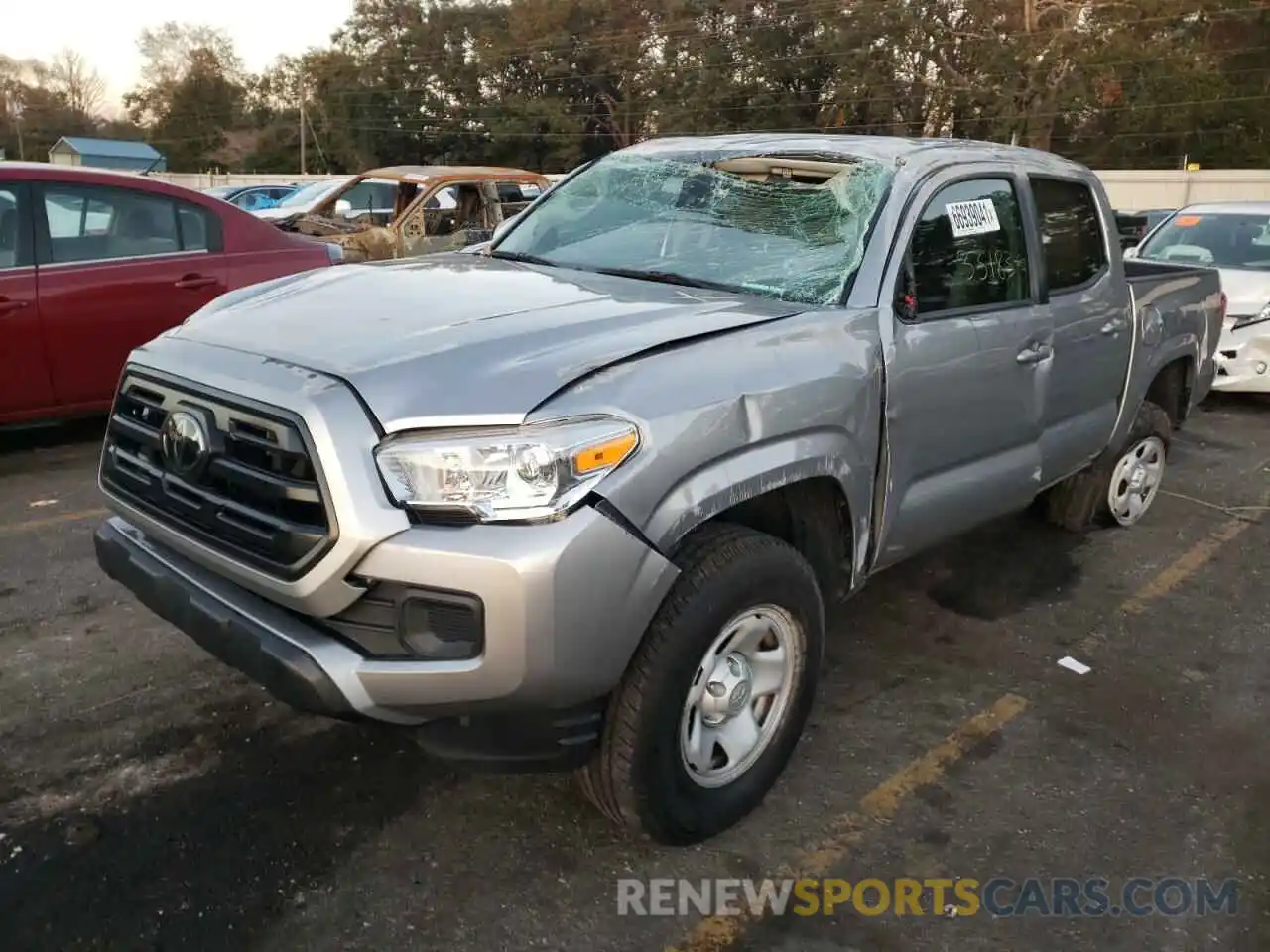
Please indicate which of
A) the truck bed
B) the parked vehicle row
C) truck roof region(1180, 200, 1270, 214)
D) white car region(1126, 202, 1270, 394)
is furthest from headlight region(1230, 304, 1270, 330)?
the parked vehicle row

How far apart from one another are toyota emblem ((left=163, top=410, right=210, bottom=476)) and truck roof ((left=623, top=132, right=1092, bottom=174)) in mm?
2165

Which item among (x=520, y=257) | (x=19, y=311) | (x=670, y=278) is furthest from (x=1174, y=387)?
(x=19, y=311)

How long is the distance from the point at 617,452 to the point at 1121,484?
13.2 feet

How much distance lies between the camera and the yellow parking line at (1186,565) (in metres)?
4.82

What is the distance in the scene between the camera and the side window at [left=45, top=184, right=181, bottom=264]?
19.1 ft

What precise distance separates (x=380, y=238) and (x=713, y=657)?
Result: 9.01 metres

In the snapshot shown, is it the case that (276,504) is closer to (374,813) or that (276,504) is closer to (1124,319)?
(374,813)

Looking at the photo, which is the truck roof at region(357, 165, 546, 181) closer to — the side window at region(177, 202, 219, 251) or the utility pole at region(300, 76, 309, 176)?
the side window at region(177, 202, 219, 251)

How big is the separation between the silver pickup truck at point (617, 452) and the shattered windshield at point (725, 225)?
1 centimetres

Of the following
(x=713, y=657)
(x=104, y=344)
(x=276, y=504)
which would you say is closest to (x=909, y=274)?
(x=713, y=657)

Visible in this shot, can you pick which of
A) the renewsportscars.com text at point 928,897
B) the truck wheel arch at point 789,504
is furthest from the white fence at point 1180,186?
the renewsportscars.com text at point 928,897

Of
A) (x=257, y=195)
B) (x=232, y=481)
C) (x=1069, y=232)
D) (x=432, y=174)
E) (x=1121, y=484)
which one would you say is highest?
(x=432, y=174)

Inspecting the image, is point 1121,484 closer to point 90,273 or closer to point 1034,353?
point 1034,353

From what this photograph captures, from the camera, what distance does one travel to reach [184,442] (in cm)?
270
